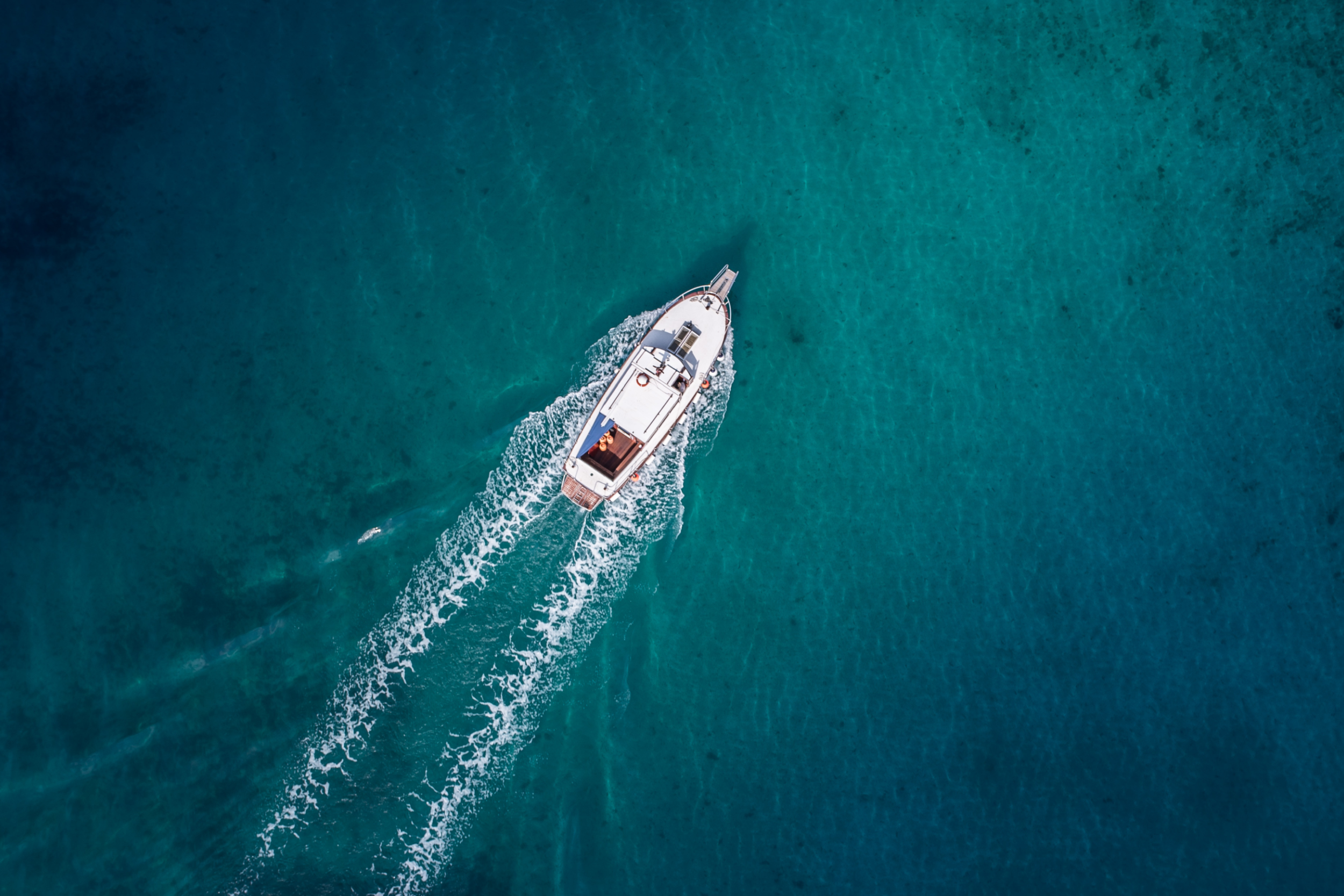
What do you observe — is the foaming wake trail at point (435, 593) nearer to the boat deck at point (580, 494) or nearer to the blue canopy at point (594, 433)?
the boat deck at point (580, 494)

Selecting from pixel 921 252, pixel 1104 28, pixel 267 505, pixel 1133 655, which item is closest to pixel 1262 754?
pixel 1133 655

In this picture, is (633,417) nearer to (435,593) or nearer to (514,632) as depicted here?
(514,632)

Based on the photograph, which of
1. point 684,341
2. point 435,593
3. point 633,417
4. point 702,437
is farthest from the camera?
point 702,437

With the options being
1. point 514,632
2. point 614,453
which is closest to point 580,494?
point 614,453

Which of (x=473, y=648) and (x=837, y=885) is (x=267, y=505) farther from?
(x=837, y=885)

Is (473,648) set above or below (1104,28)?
below

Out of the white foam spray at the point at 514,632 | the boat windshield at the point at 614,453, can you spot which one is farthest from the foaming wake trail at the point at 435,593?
the boat windshield at the point at 614,453

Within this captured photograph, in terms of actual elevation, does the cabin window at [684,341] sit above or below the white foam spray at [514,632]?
above
